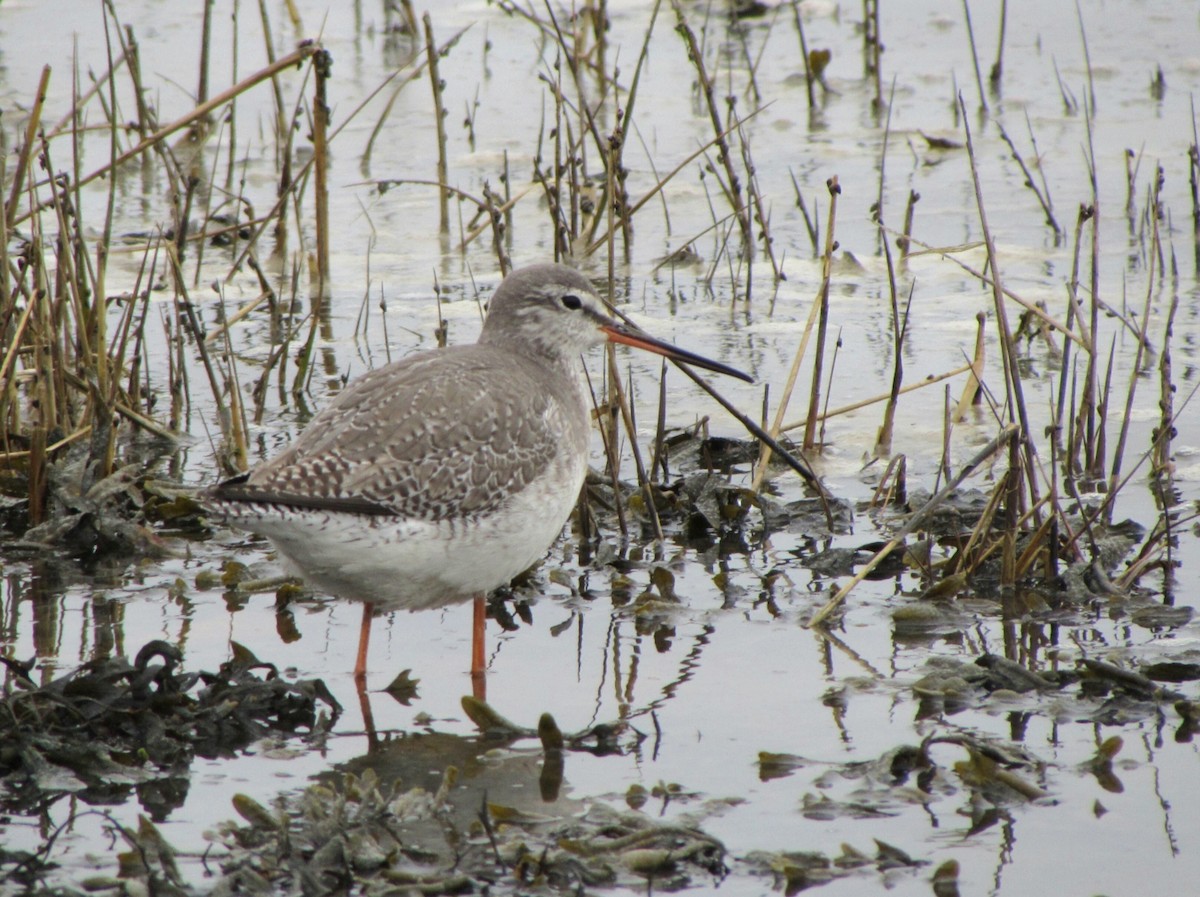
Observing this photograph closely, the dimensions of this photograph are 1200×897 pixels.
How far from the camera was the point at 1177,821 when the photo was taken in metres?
4.29

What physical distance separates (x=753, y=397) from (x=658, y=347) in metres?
A: 2.05

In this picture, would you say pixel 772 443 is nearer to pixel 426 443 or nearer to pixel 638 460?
pixel 638 460

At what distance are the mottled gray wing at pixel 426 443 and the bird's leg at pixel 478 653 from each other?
1.33 ft

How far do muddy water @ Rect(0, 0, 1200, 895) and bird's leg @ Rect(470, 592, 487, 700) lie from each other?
0.05 m

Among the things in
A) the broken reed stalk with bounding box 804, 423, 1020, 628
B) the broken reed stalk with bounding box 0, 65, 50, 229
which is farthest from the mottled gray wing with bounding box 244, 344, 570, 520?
the broken reed stalk with bounding box 0, 65, 50, 229

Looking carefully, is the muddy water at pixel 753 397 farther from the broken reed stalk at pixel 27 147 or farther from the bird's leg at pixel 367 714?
the broken reed stalk at pixel 27 147

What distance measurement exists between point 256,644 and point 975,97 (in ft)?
30.9

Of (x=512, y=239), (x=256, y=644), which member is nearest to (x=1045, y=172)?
(x=512, y=239)

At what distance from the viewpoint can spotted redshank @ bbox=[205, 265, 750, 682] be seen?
5066 millimetres

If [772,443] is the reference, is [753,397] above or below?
below

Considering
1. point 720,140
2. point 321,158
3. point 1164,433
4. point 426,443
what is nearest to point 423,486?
point 426,443

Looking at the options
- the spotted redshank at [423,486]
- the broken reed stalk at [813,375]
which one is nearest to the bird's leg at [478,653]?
the spotted redshank at [423,486]

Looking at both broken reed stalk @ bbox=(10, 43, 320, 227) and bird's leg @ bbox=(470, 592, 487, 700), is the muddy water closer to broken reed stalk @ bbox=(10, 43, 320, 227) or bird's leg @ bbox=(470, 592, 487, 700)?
bird's leg @ bbox=(470, 592, 487, 700)

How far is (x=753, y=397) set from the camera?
27.7 feet
